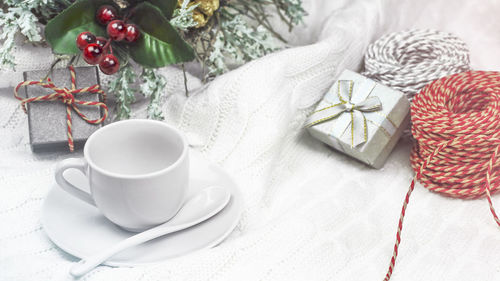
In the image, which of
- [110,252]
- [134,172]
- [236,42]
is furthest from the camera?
[236,42]

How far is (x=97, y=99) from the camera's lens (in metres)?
0.95

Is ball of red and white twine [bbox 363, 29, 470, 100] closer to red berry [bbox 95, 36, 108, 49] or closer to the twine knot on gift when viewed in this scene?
the twine knot on gift

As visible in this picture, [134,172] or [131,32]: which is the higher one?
[131,32]

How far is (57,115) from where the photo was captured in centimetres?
92

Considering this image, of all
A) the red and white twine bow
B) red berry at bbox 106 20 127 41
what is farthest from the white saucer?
red berry at bbox 106 20 127 41

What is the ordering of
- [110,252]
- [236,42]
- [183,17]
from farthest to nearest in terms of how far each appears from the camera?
[236,42]
[183,17]
[110,252]

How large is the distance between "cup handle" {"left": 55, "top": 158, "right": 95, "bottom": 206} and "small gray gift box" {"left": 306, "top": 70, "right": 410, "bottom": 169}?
40 centimetres

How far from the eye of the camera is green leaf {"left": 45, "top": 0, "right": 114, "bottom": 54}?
0.90m

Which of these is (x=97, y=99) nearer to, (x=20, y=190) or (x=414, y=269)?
(x=20, y=190)

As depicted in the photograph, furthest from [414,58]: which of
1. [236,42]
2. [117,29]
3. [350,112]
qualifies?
[117,29]

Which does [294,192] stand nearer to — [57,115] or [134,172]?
[134,172]

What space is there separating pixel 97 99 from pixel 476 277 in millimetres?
638

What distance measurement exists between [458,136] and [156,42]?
0.49 m

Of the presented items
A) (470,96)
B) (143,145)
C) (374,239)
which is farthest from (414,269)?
(143,145)
